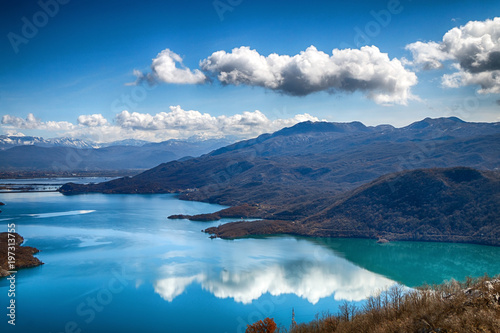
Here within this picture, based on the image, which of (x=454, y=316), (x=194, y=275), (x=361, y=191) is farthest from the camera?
(x=361, y=191)

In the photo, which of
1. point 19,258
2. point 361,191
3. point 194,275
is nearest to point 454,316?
point 194,275

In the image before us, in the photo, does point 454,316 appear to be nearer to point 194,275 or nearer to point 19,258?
point 194,275

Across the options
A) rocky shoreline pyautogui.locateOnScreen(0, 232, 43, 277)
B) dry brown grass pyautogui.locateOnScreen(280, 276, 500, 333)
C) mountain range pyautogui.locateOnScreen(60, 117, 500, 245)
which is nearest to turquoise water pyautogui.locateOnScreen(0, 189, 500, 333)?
rocky shoreline pyautogui.locateOnScreen(0, 232, 43, 277)

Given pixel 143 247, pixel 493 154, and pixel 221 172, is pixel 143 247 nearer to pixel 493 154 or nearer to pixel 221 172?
pixel 221 172

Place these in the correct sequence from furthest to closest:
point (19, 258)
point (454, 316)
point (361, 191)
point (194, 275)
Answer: point (361, 191) < point (19, 258) < point (194, 275) < point (454, 316)

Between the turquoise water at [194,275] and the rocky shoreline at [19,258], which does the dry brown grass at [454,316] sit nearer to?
the turquoise water at [194,275]

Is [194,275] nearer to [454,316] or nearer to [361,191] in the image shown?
[454,316]

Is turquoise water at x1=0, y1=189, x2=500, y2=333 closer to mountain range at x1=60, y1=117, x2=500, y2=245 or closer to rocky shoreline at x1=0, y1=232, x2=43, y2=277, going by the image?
→ rocky shoreline at x1=0, y1=232, x2=43, y2=277

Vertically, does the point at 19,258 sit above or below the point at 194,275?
above

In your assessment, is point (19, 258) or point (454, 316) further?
point (19, 258)

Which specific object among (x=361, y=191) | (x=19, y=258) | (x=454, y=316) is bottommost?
(x=19, y=258)
